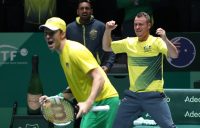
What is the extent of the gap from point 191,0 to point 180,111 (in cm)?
162

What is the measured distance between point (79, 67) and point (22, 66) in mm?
4356

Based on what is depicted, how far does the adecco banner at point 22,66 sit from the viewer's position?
32.9 feet

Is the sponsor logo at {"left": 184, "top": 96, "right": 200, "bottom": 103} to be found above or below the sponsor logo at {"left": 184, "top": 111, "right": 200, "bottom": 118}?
above

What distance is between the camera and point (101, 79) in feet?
18.5

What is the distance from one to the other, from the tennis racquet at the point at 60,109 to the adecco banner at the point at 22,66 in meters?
4.17

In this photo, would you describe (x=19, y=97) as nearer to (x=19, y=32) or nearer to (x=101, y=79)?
(x=19, y=32)

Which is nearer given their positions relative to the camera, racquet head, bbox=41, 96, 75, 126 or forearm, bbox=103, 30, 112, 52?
racquet head, bbox=41, 96, 75, 126

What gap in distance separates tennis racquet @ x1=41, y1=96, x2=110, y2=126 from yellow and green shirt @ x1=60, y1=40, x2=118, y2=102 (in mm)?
290

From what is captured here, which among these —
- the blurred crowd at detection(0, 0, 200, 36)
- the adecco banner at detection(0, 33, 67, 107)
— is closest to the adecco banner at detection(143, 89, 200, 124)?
the blurred crowd at detection(0, 0, 200, 36)

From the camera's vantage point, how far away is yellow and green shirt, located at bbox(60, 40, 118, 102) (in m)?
5.79

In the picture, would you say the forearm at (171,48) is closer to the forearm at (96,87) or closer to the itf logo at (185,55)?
the forearm at (96,87)

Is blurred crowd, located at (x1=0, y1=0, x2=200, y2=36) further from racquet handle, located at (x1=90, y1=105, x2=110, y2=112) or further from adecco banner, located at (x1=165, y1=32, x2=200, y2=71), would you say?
racquet handle, located at (x1=90, y1=105, x2=110, y2=112)

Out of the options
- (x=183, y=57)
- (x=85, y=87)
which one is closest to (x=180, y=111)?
(x=183, y=57)

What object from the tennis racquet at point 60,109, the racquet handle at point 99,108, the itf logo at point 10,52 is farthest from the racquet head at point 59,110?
the itf logo at point 10,52
